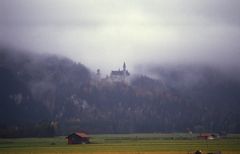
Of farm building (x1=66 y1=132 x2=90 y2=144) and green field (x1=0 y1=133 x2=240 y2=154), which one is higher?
farm building (x1=66 y1=132 x2=90 y2=144)

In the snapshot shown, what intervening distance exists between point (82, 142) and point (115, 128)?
77152mm

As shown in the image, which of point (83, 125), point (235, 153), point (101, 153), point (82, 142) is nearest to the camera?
point (235, 153)

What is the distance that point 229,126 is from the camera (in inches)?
7795

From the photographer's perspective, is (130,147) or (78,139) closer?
(130,147)

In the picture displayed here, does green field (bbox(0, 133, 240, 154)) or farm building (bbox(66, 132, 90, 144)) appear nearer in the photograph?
green field (bbox(0, 133, 240, 154))

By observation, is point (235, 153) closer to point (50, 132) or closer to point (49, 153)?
point (49, 153)

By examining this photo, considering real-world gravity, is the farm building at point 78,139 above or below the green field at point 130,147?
above

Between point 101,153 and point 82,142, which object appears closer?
point 101,153

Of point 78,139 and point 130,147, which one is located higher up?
point 78,139

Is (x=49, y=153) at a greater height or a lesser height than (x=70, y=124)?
lesser

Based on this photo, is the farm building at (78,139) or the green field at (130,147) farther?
the farm building at (78,139)

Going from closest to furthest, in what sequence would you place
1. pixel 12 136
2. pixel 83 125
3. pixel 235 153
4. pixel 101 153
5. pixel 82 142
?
pixel 235 153 < pixel 101 153 < pixel 82 142 < pixel 12 136 < pixel 83 125

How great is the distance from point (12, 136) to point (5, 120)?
52.0 metres

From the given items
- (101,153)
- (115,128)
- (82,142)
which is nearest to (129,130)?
(115,128)
